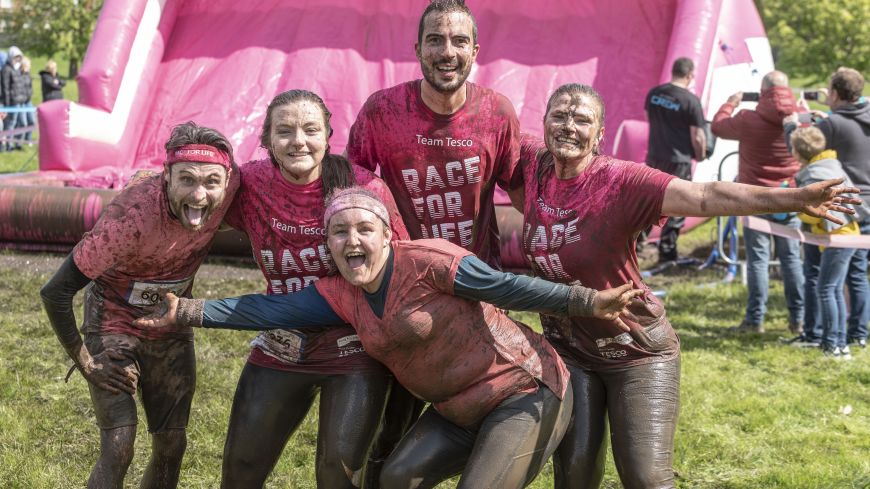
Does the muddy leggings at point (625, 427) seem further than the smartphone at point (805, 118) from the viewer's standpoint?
No

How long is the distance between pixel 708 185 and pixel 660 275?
6407mm

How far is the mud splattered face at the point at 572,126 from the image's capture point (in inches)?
157

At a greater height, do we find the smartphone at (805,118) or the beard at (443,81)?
the beard at (443,81)

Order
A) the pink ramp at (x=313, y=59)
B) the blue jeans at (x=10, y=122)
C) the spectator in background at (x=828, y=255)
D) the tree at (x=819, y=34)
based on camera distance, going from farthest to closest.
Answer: the tree at (x=819, y=34) < the blue jeans at (x=10, y=122) < the pink ramp at (x=313, y=59) < the spectator in background at (x=828, y=255)

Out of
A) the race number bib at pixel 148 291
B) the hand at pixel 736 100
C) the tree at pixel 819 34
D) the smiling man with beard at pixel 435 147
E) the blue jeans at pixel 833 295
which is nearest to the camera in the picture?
the race number bib at pixel 148 291

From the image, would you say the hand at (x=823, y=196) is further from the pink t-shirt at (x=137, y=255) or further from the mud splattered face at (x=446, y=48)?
the pink t-shirt at (x=137, y=255)

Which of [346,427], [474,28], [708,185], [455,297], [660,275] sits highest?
[474,28]

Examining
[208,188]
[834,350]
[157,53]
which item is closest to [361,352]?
[208,188]

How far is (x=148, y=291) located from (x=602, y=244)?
69.1 inches

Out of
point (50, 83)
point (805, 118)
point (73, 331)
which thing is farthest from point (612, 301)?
point (50, 83)

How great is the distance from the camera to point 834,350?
24.7ft

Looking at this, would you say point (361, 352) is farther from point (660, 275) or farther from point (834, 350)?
point (660, 275)

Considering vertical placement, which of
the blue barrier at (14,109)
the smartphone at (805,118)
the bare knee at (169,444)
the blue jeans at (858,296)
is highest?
the smartphone at (805,118)

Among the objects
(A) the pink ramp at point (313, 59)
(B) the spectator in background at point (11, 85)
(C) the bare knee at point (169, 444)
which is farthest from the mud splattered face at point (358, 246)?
(B) the spectator in background at point (11, 85)
